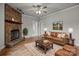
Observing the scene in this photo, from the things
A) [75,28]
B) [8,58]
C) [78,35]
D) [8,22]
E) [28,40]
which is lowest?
[8,58]

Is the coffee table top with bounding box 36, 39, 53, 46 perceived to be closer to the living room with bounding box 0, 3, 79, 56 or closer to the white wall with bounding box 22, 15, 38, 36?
the living room with bounding box 0, 3, 79, 56

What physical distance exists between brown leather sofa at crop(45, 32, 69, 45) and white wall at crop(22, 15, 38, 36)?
741 millimetres

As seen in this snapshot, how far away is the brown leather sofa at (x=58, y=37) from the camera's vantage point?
375 cm

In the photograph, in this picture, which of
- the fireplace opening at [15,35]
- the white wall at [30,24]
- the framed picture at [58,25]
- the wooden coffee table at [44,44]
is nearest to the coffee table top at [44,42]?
the wooden coffee table at [44,44]

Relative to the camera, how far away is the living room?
10.7 ft

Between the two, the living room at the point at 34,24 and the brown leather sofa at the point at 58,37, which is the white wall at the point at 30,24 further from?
the brown leather sofa at the point at 58,37

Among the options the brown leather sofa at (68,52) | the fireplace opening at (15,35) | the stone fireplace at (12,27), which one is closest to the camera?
the brown leather sofa at (68,52)

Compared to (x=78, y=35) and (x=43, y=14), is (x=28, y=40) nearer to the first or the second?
(x=43, y=14)

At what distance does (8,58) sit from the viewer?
2.34m

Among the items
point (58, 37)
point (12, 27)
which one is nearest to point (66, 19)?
point (58, 37)

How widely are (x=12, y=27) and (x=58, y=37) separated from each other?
249 centimetres

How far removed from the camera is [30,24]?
3.66m

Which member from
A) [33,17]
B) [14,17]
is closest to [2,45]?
[14,17]

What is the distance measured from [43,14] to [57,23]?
0.93 metres
